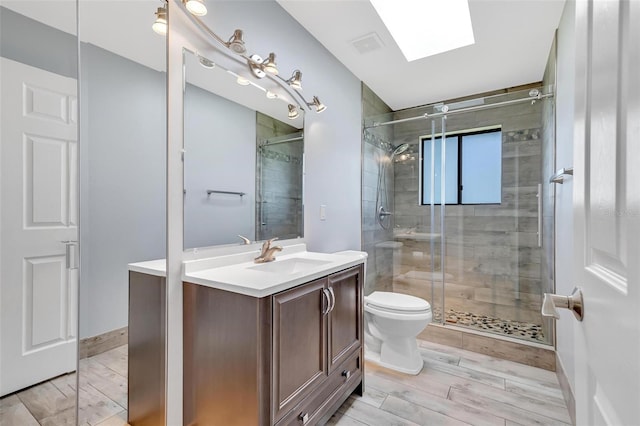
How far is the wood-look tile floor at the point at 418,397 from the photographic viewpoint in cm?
106

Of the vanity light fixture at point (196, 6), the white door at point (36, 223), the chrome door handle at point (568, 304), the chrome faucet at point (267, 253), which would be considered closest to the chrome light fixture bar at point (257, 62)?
the vanity light fixture at point (196, 6)

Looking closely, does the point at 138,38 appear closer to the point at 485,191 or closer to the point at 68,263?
the point at 68,263

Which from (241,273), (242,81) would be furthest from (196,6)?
(241,273)

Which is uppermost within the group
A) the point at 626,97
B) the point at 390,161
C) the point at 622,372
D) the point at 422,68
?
the point at 422,68

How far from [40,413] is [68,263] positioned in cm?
→ 53

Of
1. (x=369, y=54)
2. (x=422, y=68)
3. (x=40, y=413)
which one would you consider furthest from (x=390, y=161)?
(x=40, y=413)

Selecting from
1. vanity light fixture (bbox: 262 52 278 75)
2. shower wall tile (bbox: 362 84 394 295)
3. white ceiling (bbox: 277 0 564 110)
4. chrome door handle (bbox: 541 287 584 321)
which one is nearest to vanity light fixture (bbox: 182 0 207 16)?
vanity light fixture (bbox: 262 52 278 75)

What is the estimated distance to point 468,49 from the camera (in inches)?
97.2

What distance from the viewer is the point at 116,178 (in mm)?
1176

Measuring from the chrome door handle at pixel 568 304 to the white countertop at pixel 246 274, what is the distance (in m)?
0.87

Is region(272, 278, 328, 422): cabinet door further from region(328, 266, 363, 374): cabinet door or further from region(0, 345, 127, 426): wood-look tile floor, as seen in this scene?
region(0, 345, 127, 426): wood-look tile floor

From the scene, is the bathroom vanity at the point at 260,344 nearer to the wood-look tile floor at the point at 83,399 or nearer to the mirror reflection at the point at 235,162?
the wood-look tile floor at the point at 83,399

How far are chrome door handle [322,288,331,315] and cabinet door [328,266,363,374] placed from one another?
0.16 feet

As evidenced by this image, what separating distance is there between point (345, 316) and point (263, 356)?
0.66 m
